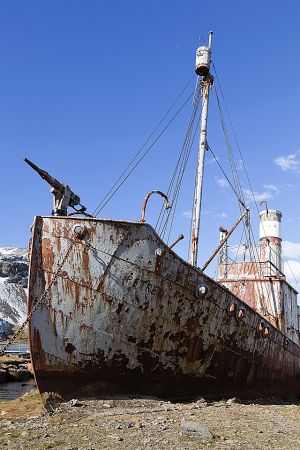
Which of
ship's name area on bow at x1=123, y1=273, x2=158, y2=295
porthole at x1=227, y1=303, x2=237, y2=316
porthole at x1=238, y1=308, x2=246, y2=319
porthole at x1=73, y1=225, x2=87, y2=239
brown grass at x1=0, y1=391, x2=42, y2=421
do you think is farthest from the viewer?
porthole at x1=238, y1=308, x2=246, y2=319

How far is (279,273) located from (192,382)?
1036 cm

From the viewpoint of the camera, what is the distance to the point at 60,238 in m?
9.80

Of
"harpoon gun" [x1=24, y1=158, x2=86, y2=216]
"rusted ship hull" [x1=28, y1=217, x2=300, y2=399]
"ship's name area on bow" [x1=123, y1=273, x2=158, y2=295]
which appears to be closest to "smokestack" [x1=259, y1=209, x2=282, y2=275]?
"rusted ship hull" [x1=28, y1=217, x2=300, y2=399]

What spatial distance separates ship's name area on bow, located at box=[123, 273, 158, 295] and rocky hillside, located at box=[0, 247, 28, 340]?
84015 millimetres

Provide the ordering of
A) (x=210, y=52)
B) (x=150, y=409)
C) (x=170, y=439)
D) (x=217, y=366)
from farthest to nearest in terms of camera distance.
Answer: (x=210, y=52)
(x=217, y=366)
(x=150, y=409)
(x=170, y=439)

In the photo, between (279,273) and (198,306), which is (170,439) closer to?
(198,306)

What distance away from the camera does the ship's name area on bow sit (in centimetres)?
985

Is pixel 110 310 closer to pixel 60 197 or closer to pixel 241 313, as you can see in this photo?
pixel 60 197

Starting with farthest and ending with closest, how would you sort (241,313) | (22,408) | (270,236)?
(270,236) → (241,313) → (22,408)

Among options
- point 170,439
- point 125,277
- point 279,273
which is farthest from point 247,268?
point 170,439

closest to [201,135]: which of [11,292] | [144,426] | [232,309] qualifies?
[232,309]

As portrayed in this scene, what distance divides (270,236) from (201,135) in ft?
26.9

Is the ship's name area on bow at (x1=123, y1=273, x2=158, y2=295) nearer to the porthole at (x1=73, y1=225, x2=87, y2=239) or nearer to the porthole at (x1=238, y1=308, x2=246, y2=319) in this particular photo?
the porthole at (x1=73, y1=225, x2=87, y2=239)

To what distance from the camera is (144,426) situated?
291 inches
